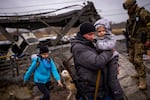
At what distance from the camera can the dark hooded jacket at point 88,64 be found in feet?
10.2

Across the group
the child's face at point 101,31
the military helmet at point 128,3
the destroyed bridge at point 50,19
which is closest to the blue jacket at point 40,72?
the military helmet at point 128,3

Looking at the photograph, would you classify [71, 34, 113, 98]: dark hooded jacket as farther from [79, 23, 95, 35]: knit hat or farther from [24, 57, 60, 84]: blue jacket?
[24, 57, 60, 84]: blue jacket

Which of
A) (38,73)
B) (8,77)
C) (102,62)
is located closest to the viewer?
(102,62)

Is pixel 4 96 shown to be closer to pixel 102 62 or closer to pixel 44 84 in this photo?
pixel 44 84

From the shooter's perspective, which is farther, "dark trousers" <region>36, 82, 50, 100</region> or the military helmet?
the military helmet

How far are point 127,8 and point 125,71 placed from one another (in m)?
2.57

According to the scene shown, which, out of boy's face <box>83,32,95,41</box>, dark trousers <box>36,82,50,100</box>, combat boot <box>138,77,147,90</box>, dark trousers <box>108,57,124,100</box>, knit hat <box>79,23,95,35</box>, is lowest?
combat boot <box>138,77,147,90</box>

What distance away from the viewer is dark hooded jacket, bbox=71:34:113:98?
10.2 feet

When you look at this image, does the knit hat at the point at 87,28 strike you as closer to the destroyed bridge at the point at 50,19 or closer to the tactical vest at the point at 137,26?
the tactical vest at the point at 137,26

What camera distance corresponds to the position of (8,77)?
10.5 metres

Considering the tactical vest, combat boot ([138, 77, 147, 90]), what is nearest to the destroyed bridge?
the tactical vest

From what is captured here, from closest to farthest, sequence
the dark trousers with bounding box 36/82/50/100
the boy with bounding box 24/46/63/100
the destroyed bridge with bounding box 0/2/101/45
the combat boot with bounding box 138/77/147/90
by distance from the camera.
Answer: the boy with bounding box 24/46/63/100 < the dark trousers with bounding box 36/82/50/100 < the combat boot with bounding box 138/77/147/90 < the destroyed bridge with bounding box 0/2/101/45

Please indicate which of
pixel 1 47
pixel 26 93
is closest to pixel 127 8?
pixel 26 93

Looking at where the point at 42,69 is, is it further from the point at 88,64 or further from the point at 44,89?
the point at 88,64
